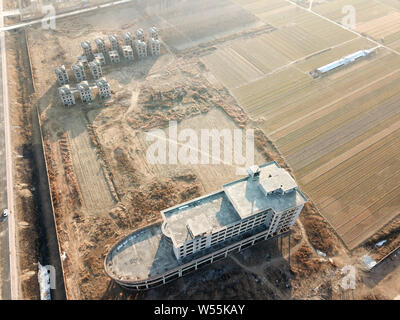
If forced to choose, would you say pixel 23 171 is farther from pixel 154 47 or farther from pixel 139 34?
pixel 139 34

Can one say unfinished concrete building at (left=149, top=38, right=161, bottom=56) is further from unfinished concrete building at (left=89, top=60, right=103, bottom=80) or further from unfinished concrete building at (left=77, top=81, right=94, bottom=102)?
unfinished concrete building at (left=77, top=81, right=94, bottom=102)

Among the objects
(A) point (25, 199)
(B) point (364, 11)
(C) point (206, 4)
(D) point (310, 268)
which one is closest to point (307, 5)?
(B) point (364, 11)

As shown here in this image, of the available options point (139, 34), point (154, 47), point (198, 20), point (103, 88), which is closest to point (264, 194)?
point (103, 88)

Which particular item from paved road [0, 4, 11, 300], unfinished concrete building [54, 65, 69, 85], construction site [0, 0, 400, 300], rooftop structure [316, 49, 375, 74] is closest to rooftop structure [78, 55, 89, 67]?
construction site [0, 0, 400, 300]

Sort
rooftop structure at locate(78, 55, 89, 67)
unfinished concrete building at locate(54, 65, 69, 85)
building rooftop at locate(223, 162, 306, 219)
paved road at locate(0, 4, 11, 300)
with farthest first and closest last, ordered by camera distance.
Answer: rooftop structure at locate(78, 55, 89, 67) < unfinished concrete building at locate(54, 65, 69, 85) < building rooftop at locate(223, 162, 306, 219) < paved road at locate(0, 4, 11, 300)

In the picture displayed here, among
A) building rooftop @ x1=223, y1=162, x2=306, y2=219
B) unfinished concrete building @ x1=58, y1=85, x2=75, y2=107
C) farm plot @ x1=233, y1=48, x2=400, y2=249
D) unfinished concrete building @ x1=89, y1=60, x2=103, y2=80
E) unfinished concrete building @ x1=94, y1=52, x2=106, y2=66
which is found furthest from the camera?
unfinished concrete building @ x1=94, y1=52, x2=106, y2=66

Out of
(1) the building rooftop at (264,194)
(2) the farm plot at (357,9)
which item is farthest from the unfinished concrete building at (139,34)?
(2) the farm plot at (357,9)

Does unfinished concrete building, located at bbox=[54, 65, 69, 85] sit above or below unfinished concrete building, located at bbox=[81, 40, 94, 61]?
below

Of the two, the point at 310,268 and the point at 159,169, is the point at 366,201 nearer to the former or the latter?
the point at 310,268
